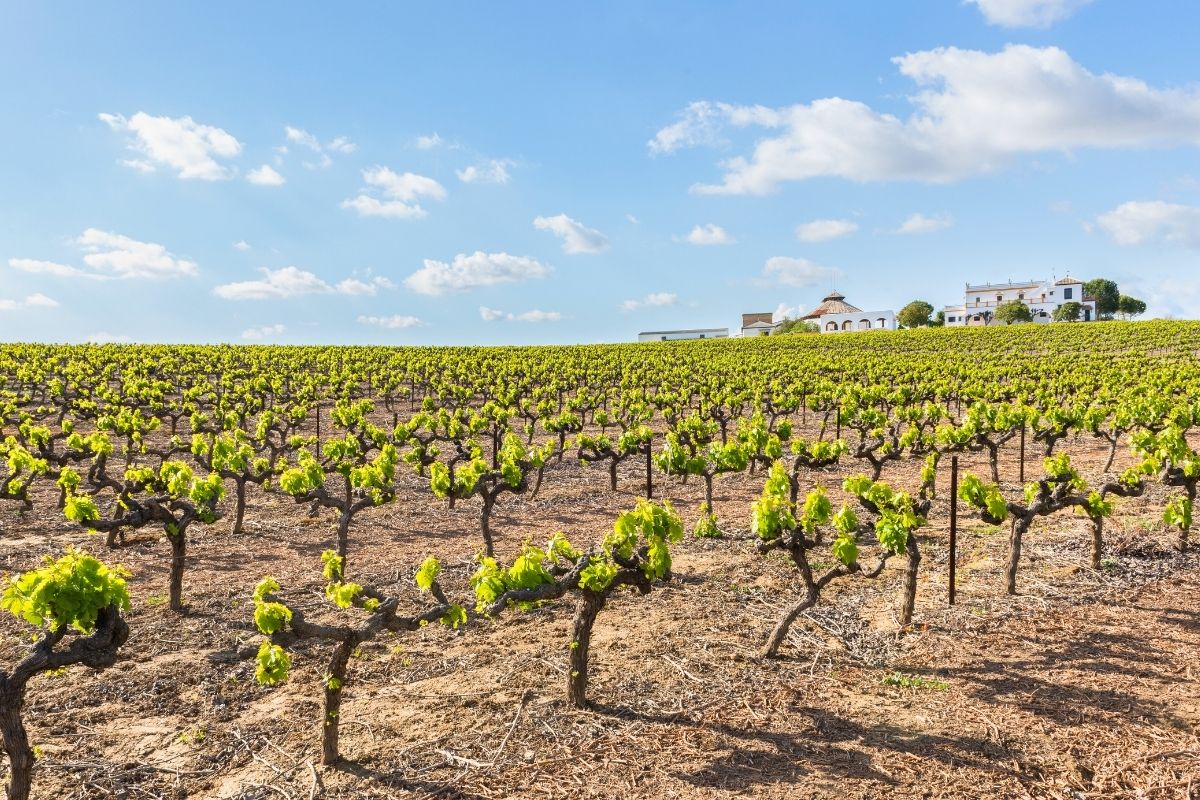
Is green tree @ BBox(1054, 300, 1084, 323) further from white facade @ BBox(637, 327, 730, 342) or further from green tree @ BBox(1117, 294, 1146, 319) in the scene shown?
white facade @ BBox(637, 327, 730, 342)

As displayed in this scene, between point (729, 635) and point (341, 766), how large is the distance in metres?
5.19

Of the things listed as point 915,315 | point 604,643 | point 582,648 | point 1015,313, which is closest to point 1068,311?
point 1015,313

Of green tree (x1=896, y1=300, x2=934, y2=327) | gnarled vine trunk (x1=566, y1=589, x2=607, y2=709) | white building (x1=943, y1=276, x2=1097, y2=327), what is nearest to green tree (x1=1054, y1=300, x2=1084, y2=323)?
white building (x1=943, y1=276, x2=1097, y2=327)

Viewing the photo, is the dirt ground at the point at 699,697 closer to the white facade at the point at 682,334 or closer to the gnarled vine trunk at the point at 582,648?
the gnarled vine trunk at the point at 582,648

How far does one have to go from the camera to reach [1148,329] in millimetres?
76750

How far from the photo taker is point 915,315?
120688 mm

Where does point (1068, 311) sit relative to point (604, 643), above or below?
above

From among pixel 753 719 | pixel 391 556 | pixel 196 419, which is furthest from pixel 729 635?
pixel 196 419

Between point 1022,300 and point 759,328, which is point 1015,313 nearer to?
point 1022,300

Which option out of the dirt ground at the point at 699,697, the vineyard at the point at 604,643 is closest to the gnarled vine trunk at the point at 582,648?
the vineyard at the point at 604,643

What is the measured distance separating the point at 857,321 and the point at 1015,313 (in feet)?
77.2

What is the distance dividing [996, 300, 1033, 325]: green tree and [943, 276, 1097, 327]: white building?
2.48 meters

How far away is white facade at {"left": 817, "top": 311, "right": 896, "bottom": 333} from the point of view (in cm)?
12044

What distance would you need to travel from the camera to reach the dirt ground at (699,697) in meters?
6.72
